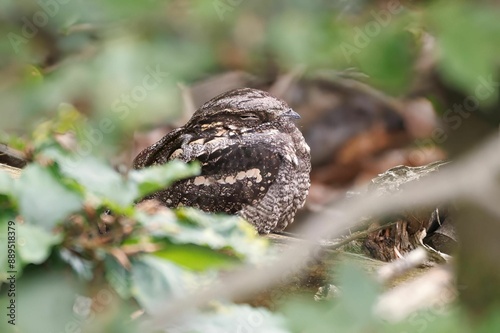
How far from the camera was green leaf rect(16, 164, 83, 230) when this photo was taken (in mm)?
1262

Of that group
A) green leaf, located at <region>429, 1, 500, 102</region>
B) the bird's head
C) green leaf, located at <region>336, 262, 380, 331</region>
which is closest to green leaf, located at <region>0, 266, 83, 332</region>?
green leaf, located at <region>336, 262, 380, 331</region>

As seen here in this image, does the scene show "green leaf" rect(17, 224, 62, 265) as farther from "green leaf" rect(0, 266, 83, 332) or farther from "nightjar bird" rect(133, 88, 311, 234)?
"nightjar bird" rect(133, 88, 311, 234)

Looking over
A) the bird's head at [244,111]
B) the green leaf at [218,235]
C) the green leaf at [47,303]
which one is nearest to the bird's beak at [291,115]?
the bird's head at [244,111]

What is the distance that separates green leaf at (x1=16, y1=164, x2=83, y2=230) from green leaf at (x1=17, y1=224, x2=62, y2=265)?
0.02m

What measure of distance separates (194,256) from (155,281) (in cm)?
8

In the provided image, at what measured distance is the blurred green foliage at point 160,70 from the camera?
57 centimetres

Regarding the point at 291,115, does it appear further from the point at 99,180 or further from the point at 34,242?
the point at 34,242

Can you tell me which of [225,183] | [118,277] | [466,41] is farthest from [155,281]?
[225,183]

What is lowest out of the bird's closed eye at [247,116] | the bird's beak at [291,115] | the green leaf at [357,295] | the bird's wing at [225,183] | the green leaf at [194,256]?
the bird's wing at [225,183]

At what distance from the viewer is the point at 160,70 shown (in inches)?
26.5

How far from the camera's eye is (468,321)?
22.9 inches

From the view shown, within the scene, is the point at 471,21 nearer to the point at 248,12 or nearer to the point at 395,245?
the point at 248,12

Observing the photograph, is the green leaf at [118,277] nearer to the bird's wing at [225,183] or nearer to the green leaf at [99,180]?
the green leaf at [99,180]

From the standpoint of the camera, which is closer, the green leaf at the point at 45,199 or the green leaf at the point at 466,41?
the green leaf at the point at 466,41
